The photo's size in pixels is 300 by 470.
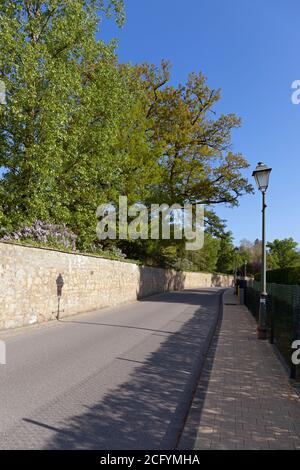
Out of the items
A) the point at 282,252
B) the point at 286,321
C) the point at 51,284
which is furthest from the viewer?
the point at 282,252

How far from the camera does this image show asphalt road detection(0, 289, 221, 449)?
4375 mm

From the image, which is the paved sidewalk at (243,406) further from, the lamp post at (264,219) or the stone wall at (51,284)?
the stone wall at (51,284)

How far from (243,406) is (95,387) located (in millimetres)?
2224

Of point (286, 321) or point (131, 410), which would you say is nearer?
point (131, 410)

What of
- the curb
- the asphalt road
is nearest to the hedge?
the asphalt road

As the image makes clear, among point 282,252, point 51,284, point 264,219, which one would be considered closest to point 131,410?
point 264,219

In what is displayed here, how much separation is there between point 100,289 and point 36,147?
7145 mm

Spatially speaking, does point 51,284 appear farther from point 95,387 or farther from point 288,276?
point 288,276

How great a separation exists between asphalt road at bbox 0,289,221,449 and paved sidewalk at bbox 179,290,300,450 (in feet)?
1.01

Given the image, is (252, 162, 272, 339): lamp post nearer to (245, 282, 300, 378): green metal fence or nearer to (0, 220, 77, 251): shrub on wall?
(245, 282, 300, 378): green metal fence

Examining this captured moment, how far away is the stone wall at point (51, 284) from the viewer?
1157 centimetres

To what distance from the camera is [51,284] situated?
14.0 meters

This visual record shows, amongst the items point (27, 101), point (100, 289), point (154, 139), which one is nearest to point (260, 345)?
point (100, 289)

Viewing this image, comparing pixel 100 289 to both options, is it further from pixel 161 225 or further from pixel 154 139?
pixel 154 139
